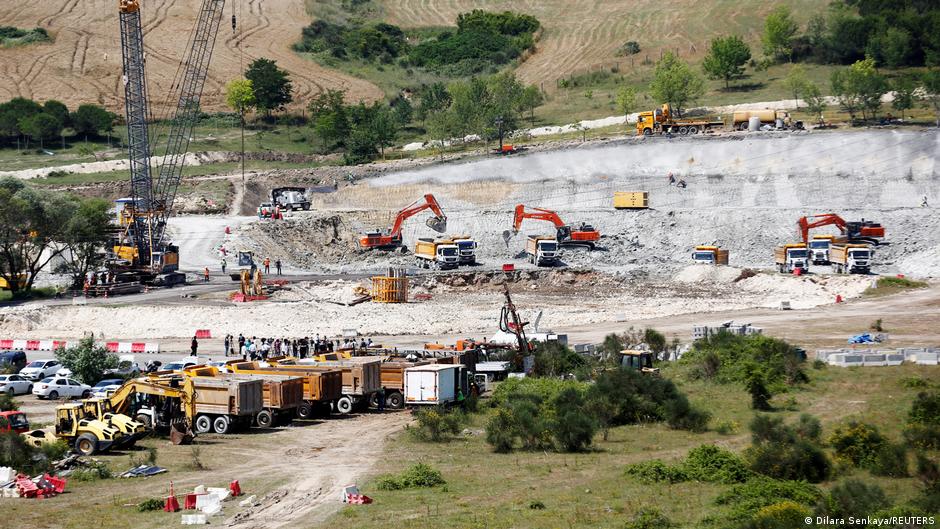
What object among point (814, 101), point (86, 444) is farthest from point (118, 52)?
point (86, 444)

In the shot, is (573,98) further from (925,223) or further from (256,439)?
(256,439)

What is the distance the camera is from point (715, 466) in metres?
33.1

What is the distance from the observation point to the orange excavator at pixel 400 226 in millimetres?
97188

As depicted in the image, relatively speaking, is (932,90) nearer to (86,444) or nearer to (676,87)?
(676,87)

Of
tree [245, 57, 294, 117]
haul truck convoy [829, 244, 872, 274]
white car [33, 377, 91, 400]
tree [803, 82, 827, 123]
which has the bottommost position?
white car [33, 377, 91, 400]

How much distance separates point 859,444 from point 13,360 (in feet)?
134

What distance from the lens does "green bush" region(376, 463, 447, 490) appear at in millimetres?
32781

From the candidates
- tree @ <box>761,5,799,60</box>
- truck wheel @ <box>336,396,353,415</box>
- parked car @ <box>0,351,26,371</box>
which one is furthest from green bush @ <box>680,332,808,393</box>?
tree @ <box>761,5,799,60</box>

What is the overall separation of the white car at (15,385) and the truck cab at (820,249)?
2148 inches

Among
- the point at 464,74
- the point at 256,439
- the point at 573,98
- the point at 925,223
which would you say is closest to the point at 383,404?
the point at 256,439

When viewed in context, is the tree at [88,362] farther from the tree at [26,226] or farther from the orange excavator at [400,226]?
the orange excavator at [400,226]

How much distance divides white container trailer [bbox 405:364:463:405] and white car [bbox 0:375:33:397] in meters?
18.1

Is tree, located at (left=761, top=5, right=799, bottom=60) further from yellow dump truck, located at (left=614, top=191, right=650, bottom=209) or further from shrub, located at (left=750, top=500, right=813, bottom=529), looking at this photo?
shrub, located at (left=750, top=500, right=813, bottom=529)

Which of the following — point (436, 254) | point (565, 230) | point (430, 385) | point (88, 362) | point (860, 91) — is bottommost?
point (430, 385)
